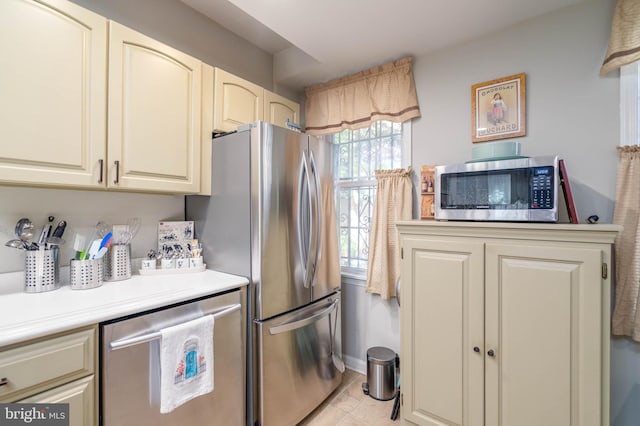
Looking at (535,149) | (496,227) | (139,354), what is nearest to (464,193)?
(496,227)

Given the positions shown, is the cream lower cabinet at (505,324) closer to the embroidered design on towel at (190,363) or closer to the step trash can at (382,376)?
the step trash can at (382,376)

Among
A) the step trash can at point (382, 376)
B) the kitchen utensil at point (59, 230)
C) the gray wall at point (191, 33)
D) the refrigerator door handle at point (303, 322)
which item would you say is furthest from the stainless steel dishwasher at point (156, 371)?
the gray wall at point (191, 33)

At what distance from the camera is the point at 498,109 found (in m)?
1.84

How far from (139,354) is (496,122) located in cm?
233

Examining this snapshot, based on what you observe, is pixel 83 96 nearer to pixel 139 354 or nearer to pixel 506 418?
pixel 139 354

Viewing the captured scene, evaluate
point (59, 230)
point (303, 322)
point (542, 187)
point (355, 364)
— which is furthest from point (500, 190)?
point (59, 230)

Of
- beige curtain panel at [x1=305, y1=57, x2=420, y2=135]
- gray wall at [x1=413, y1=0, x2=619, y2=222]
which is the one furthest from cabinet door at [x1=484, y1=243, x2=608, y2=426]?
beige curtain panel at [x1=305, y1=57, x2=420, y2=135]

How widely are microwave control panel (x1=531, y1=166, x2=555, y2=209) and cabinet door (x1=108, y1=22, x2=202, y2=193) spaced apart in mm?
1850

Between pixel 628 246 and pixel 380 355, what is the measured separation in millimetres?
1567

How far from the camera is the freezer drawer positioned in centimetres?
160

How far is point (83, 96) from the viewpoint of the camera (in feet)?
4.39

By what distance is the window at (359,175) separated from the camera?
7.72 feet

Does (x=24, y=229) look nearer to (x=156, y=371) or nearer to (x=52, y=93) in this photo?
(x=52, y=93)

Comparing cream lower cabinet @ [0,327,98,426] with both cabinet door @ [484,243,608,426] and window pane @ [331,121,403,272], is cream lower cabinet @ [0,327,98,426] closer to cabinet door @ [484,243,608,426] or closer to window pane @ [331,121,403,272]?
cabinet door @ [484,243,608,426]
